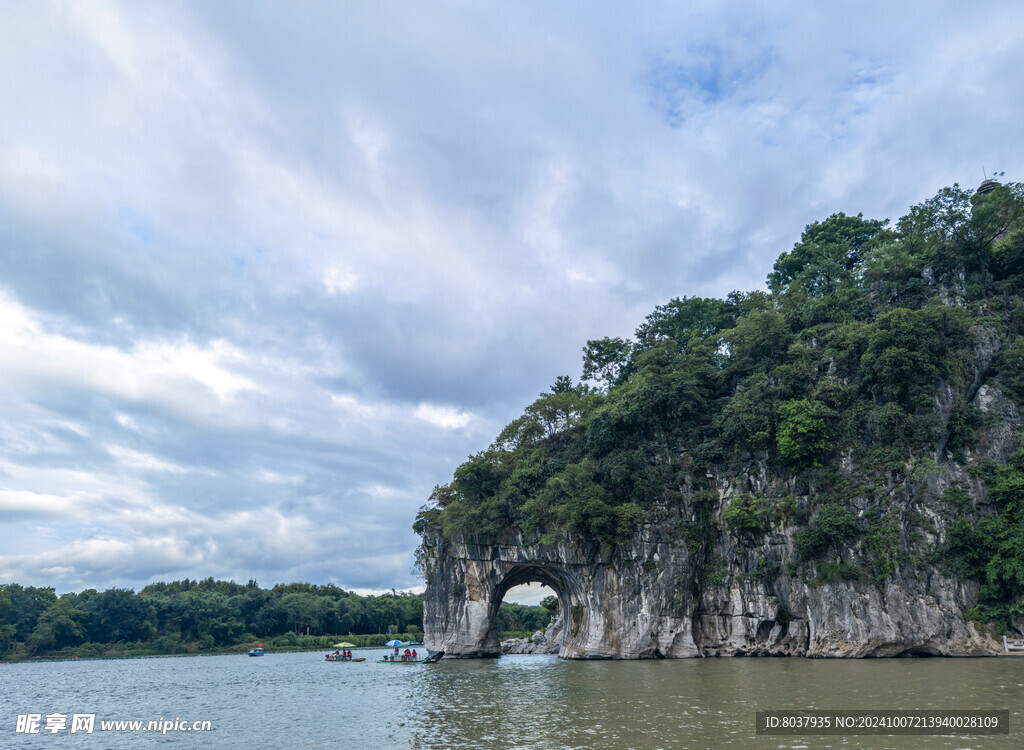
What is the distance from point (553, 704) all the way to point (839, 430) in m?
21.5

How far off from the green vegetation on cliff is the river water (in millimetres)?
5957

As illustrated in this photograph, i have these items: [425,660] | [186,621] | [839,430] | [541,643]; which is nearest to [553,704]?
[839,430]

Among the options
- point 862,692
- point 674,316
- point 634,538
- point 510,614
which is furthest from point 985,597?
point 510,614

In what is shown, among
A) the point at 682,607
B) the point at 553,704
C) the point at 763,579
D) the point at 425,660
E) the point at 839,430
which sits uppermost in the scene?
the point at 839,430

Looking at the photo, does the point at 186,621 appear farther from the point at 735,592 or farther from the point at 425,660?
the point at 735,592

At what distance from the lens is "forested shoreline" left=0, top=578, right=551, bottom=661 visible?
61625 mm

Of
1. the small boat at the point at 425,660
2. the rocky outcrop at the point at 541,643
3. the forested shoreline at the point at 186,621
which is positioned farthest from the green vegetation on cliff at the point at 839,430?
the forested shoreline at the point at 186,621

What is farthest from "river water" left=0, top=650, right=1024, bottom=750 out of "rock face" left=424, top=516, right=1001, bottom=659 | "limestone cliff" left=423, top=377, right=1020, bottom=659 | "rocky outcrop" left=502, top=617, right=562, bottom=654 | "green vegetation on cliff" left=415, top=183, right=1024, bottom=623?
"rocky outcrop" left=502, top=617, right=562, bottom=654

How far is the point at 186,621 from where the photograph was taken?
68.4 meters

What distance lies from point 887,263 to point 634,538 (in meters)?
21.4

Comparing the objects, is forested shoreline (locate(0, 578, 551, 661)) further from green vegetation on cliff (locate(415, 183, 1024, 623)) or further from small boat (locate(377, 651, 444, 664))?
green vegetation on cliff (locate(415, 183, 1024, 623))

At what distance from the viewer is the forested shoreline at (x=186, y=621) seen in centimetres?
6162

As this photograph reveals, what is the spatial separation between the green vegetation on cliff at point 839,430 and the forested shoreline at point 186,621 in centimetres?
4133

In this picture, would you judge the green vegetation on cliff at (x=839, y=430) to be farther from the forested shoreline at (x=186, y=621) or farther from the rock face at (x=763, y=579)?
the forested shoreline at (x=186, y=621)
